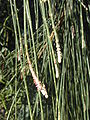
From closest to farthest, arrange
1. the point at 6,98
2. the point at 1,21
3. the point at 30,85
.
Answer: the point at 30,85
the point at 6,98
the point at 1,21

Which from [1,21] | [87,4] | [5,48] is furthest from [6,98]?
[87,4]

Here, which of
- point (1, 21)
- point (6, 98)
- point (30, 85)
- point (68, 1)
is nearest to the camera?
point (68, 1)

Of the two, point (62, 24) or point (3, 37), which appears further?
point (3, 37)

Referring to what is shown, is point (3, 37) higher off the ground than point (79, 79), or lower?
higher

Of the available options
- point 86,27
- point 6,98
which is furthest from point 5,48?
point 86,27

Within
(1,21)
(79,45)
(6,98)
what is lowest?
(6,98)

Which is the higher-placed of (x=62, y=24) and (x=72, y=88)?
(x=62, y=24)

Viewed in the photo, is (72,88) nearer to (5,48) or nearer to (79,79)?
(79,79)

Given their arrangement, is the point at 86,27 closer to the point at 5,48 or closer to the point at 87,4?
the point at 87,4

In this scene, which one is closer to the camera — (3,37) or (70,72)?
(70,72)
